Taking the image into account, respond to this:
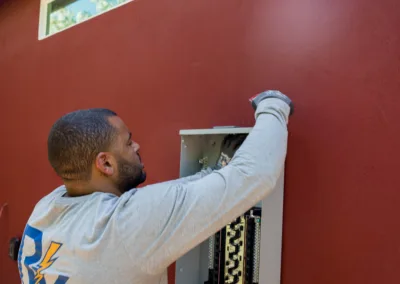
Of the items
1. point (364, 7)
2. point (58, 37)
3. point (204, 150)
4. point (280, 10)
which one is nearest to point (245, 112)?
point (204, 150)

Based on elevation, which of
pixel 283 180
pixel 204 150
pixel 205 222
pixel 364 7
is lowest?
pixel 205 222

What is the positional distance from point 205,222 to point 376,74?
2.10 ft

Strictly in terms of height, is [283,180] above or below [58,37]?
below

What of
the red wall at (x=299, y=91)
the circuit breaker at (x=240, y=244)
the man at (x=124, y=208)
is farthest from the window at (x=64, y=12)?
the man at (x=124, y=208)

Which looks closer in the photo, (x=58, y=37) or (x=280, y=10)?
(x=280, y=10)

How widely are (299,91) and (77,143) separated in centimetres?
70

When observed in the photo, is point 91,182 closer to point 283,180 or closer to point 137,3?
point 283,180

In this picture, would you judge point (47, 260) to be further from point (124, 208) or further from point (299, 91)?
point (299, 91)

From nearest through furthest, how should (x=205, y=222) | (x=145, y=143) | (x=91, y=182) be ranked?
(x=205, y=222)
(x=91, y=182)
(x=145, y=143)

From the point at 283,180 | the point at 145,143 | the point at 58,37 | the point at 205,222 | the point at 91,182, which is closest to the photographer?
the point at 205,222

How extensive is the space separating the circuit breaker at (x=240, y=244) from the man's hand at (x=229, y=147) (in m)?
0.03

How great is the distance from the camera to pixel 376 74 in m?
1.05

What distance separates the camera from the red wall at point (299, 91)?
104cm

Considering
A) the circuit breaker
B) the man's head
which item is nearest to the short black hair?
the man's head
